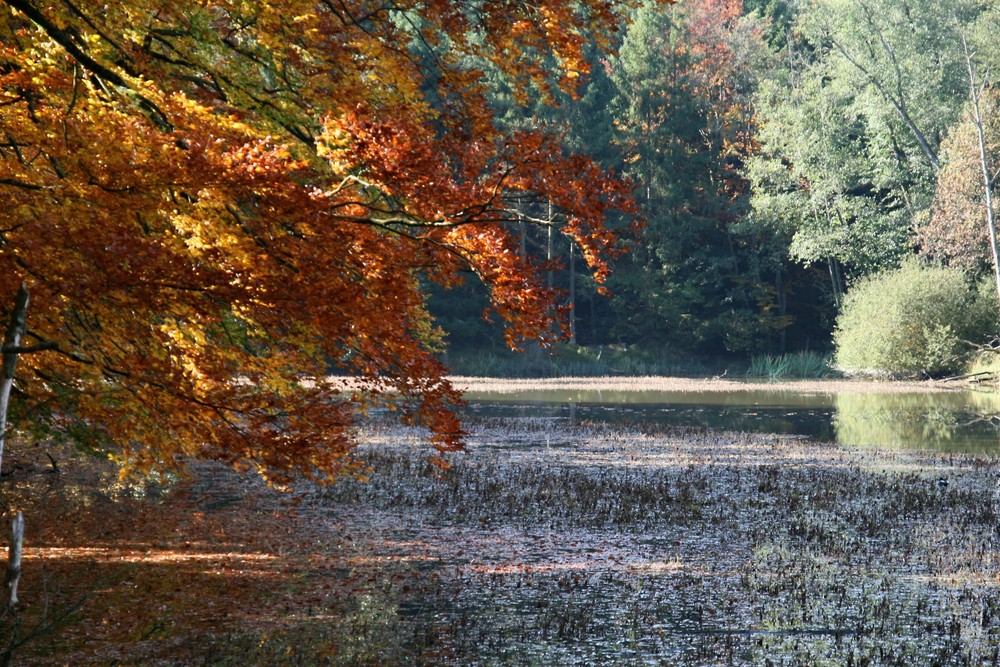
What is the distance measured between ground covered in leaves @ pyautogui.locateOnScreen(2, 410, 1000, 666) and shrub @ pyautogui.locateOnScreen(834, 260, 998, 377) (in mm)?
26126

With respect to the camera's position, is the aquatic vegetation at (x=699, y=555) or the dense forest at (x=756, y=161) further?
the dense forest at (x=756, y=161)

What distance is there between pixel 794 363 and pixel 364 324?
1910 inches

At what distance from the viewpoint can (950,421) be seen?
2847 cm

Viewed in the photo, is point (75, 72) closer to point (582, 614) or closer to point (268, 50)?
point (268, 50)

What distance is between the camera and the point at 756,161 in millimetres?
53188

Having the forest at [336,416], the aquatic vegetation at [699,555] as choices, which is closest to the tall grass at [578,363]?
the aquatic vegetation at [699,555]

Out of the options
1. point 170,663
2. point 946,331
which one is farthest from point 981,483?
point 946,331

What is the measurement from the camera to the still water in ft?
82.3

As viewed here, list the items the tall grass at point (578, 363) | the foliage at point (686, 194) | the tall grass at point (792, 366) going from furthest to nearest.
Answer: the foliage at point (686, 194) → the tall grass at point (578, 363) → the tall grass at point (792, 366)

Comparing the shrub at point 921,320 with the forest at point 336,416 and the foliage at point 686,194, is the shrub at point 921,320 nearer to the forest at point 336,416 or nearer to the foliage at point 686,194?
the foliage at point 686,194

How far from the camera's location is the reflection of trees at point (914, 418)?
24.2 metres

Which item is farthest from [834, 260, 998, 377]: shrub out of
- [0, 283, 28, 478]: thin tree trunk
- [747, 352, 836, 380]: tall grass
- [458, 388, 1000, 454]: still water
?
[0, 283, 28, 478]: thin tree trunk

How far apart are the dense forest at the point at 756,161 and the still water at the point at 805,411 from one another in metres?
10.3

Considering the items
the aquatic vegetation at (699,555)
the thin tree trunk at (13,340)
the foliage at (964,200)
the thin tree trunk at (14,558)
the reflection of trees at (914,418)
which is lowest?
the reflection of trees at (914,418)
